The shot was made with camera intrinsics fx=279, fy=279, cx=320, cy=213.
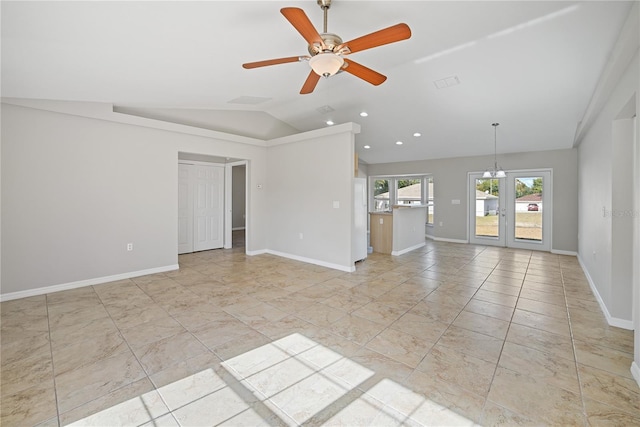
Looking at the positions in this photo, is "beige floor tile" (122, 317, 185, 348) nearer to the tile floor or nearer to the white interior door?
the tile floor

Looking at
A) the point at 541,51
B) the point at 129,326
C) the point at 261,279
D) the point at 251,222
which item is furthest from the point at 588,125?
the point at 129,326

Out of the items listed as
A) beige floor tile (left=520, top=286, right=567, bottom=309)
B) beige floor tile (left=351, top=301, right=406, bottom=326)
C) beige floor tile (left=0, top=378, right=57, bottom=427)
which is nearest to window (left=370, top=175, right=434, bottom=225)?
beige floor tile (left=520, top=286, right=567, bottom=309)

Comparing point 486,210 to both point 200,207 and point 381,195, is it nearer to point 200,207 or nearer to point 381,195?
point 381,195

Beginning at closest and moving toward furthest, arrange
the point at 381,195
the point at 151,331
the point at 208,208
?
the point at 151,331
the point at 208,208
the point at 381,195

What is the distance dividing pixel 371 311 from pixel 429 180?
6.66m

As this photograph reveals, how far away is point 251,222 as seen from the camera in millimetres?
6340

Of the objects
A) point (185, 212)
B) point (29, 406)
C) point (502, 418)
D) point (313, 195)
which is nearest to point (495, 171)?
point (313, 195)

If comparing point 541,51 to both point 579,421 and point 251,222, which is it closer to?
point 579,421

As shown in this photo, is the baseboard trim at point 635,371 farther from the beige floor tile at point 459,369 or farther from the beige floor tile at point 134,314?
the beige floor tile at point 134,314

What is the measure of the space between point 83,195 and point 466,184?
8.55 m

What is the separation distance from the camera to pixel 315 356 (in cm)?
234

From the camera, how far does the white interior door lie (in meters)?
6.37

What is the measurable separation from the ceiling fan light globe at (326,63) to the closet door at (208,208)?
5.21 m

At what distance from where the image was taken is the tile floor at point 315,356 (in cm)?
174
